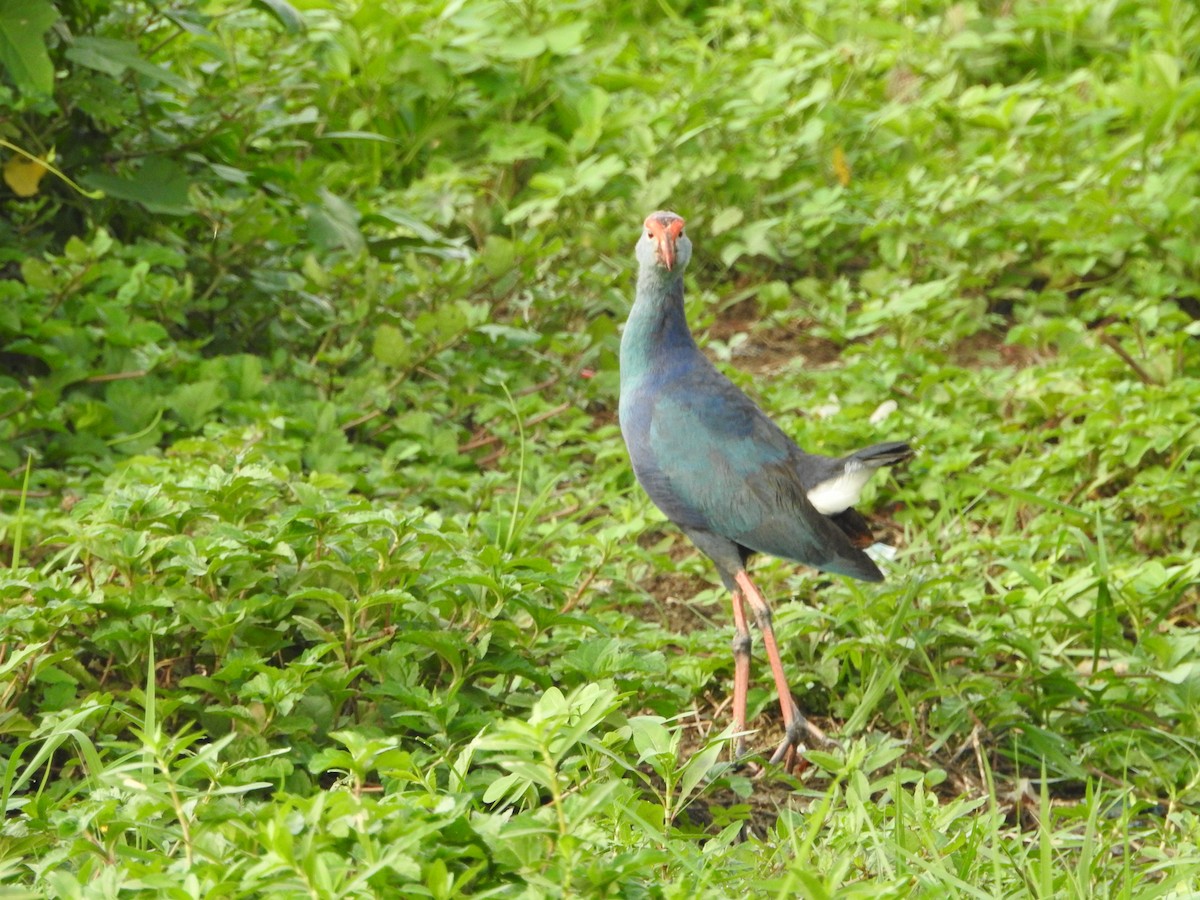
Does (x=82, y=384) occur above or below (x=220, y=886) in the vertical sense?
below

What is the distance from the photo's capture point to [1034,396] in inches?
195

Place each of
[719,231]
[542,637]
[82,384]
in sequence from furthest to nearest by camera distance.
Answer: [719,231]
[82,384]
[542,637]

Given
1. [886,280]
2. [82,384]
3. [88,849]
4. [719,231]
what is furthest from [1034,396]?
[88,849]

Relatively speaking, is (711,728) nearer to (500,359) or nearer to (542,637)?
(542,637)

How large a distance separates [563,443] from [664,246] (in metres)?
1.59

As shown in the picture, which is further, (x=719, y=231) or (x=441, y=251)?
(x=719, y=231)

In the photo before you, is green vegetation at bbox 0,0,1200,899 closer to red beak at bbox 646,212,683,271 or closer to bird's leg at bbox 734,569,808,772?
bird's leg at bbox 734,569,808,772

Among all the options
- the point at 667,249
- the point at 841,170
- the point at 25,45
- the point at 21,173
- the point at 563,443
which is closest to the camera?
the point at 667,249

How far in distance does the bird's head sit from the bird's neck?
3 centimetres

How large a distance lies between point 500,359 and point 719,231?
143 cm

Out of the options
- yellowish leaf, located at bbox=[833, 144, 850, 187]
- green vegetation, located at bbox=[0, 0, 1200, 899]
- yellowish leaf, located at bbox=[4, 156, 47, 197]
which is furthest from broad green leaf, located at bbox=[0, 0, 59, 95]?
yellowish leaf, located at bbox=[833, 144, 850, 187]

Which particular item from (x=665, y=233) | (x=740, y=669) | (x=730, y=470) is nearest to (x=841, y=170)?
(x=665, y=233)

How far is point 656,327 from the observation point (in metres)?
3.74

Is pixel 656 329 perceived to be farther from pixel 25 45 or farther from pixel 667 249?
pixel 25 45
